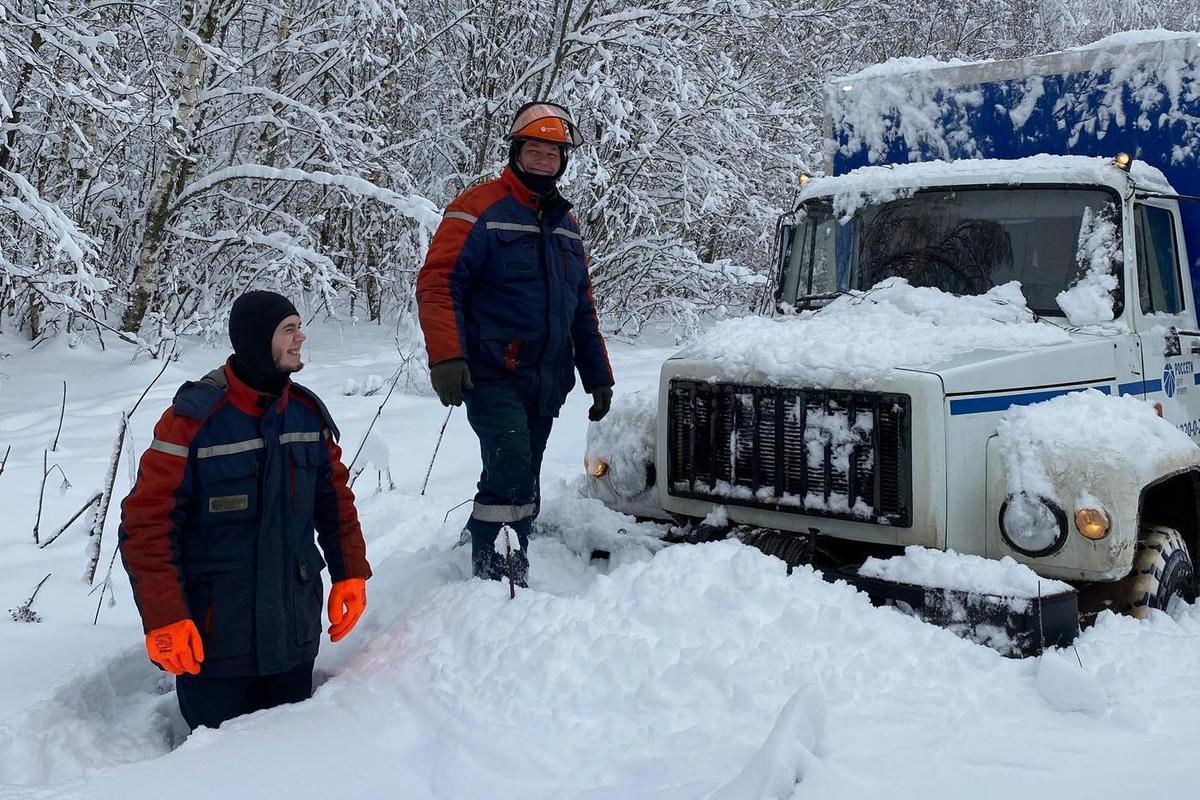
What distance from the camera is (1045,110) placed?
5.38m

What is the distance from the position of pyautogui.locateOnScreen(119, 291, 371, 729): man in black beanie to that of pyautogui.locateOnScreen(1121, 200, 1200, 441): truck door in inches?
138

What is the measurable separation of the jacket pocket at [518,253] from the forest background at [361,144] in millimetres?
→ 3597

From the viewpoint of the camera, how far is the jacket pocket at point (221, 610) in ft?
10.3

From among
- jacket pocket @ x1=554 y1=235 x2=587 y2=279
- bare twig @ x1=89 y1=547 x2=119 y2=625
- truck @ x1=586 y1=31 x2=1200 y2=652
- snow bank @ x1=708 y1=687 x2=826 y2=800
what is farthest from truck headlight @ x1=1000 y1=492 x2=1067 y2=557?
bare twig @ x1=89 y1=547 x2=119 y2=625

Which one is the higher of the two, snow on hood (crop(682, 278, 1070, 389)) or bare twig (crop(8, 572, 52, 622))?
snow on hood (crop(682, 278, 1070, 389))

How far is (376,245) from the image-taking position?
1388 cm

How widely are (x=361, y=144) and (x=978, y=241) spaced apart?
7.05 meters

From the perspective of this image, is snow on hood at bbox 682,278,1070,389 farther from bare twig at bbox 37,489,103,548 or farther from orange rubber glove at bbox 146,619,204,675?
bare twig at bbox 37,489,103,548

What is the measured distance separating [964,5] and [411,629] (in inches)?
855

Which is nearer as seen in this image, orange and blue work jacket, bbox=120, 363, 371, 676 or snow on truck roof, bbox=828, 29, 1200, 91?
orange and blue work jacket, bbox=120, 363, 371, 676

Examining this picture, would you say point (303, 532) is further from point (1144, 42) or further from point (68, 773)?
point (1144, 42)

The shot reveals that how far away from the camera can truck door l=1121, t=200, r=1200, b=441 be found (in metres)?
4.55

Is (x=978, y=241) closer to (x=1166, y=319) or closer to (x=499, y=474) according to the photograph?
(x=1166, y=319)

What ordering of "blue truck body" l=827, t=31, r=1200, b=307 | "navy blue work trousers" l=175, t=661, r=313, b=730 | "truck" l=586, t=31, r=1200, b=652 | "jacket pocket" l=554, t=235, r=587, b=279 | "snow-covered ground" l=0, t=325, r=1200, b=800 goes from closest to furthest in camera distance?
1. "snow-covered ground" l=0, t=325, r=1200, b=800
2. "navy blue work trousers" l=175, t=661, r=313, b=730
3. "truck" l=586, t=31, r=1200, b=652
4. "jacket pocket" l=554, t=235, r=587, b=279
5. "blue truck body" l=827, t=31, r=1200, b=307
